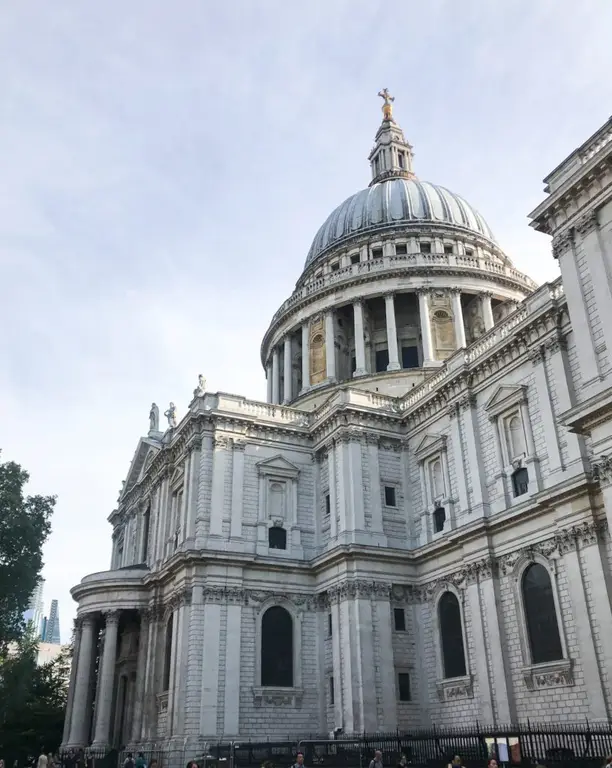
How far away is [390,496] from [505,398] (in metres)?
8.95

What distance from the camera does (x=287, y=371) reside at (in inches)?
2181

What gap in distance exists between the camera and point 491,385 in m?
33.8

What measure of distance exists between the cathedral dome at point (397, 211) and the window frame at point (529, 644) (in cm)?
3424

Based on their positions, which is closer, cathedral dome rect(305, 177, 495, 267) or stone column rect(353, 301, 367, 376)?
stone column rect(353, 301, 367, 376)

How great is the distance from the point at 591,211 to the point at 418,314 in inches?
1069

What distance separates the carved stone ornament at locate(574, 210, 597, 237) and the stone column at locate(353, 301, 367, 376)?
2482 centimetres

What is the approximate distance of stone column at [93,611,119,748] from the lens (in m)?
37.3

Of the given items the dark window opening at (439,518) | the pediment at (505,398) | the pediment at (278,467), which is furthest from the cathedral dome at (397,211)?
the dark window opening at (439,518)

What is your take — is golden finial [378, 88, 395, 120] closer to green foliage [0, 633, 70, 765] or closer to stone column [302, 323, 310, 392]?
stone column [302, 323, 310, 392]

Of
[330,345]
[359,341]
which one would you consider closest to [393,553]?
[359,341]

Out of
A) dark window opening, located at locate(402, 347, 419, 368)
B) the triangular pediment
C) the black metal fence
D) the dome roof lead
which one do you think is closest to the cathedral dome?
the dome roof lead

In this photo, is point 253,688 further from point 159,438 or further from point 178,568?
point 159,438

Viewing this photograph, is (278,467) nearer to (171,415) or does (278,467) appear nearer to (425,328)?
(171,415)

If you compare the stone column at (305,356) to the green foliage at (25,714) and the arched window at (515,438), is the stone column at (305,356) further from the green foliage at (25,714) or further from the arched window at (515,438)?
the green foliage at (25,714)
